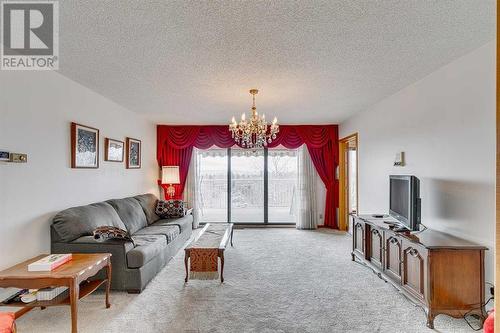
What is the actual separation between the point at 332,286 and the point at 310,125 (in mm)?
3981

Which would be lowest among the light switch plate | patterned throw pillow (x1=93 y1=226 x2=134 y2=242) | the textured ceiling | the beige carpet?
the beige carpet

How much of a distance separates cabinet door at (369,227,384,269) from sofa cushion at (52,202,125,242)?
3512 mm

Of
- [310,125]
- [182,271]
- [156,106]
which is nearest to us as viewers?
[182,271]

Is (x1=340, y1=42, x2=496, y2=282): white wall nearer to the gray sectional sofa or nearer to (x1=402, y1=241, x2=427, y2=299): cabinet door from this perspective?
(x1=402, y1=241, x2=427, y2=299): cabinet door

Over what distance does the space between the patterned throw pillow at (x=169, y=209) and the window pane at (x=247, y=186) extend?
1.66 metres

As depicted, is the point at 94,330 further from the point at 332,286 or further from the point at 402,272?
the point at 402,272

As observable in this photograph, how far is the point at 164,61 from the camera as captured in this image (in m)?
2.73

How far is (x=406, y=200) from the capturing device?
310 cm

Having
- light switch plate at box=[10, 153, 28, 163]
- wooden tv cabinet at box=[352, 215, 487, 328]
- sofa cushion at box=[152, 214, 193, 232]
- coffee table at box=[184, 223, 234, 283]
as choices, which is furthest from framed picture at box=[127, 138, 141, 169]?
wooden tv cabinet at box=[352, 215, 487, 328]

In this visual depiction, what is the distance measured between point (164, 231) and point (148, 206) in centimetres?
109

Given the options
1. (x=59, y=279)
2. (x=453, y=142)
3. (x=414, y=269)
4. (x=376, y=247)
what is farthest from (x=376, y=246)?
(x=59, y=279)

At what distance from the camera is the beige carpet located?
2.40 metres

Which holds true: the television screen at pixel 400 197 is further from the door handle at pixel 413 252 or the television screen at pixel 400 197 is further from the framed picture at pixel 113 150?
the framed picture at pixel 113 150

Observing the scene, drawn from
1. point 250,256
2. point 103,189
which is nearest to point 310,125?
point 250,256
